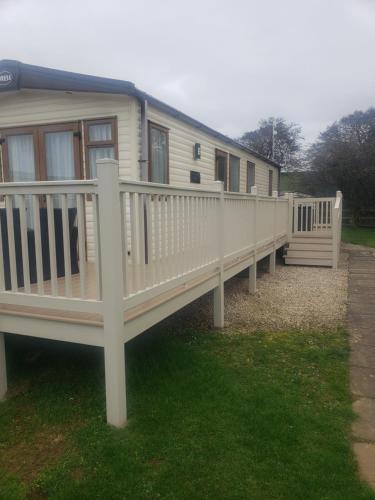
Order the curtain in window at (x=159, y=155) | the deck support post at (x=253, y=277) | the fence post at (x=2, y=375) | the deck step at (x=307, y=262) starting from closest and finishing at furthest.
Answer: the fence post at (x=2, y=375) < the curtain in window at (x=159, y=155) < the deck support post at (x=253, y=277) < the deck step at (x=307, y=262)

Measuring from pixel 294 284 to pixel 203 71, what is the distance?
2391cm

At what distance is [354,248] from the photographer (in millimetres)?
12539

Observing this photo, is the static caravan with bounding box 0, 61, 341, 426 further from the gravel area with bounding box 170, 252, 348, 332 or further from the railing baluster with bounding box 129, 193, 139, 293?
the gravel area with bounding box 170, 252, 348, 332

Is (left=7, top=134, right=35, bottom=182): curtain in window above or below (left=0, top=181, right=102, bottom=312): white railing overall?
above

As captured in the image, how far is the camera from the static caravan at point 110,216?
242cm

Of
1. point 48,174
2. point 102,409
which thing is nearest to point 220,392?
point 102,409

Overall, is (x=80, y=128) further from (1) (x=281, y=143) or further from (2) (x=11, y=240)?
(1) (x=281, y=143)

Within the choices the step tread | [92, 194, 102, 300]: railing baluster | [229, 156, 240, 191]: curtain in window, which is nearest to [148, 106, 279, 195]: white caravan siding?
[229, 156, 240, 191]: curtain in window

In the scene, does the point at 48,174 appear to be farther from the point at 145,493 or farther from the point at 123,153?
the point at 145,493

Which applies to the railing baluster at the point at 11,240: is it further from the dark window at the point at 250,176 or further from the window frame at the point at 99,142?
the dark window at the point at 250,176

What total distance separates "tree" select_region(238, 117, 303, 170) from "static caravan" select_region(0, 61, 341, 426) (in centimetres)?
2607

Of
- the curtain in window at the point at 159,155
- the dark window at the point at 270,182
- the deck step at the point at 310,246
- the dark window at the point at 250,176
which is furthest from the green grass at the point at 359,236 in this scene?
the curtain in window at the point at 159,155

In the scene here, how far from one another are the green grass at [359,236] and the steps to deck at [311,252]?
17.4ft

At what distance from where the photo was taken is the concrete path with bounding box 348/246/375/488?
224cm
